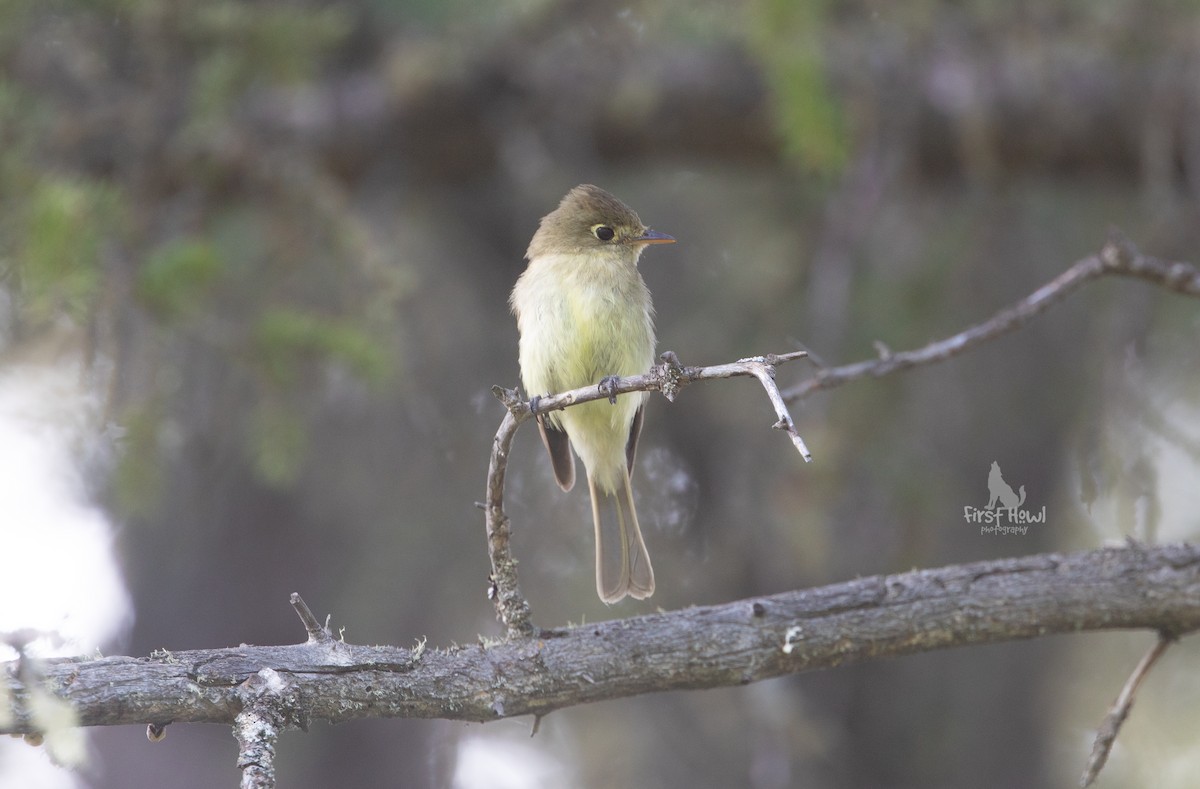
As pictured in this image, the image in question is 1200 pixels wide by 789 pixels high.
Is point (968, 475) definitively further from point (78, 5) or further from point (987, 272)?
point (78, 5)

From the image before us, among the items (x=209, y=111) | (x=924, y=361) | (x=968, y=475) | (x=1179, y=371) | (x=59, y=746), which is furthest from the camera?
(x=968, y=475)

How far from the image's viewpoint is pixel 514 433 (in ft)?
10.1

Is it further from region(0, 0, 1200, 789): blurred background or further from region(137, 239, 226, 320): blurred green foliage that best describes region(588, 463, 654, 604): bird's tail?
region(137, 239, 226, 320): blurred green foliage

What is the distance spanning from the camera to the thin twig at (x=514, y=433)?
9.00 feet

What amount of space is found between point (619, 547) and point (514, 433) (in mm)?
1723

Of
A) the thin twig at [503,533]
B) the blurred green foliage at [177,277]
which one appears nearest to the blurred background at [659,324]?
the blurred green foliage at [177,277]

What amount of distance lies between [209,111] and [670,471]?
10.4 ft

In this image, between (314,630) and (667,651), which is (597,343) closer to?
(667,651)

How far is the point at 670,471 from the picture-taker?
677 centimetres

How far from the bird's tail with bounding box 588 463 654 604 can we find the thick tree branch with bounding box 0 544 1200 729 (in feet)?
3.11

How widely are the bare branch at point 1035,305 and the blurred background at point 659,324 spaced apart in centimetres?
70

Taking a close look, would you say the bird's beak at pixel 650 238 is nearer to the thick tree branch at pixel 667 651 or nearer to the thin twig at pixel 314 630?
the thick tree branch at pixel 667 651

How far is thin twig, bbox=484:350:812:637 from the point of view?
2742 millimetres

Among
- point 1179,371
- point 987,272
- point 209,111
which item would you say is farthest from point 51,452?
point 1179,371
